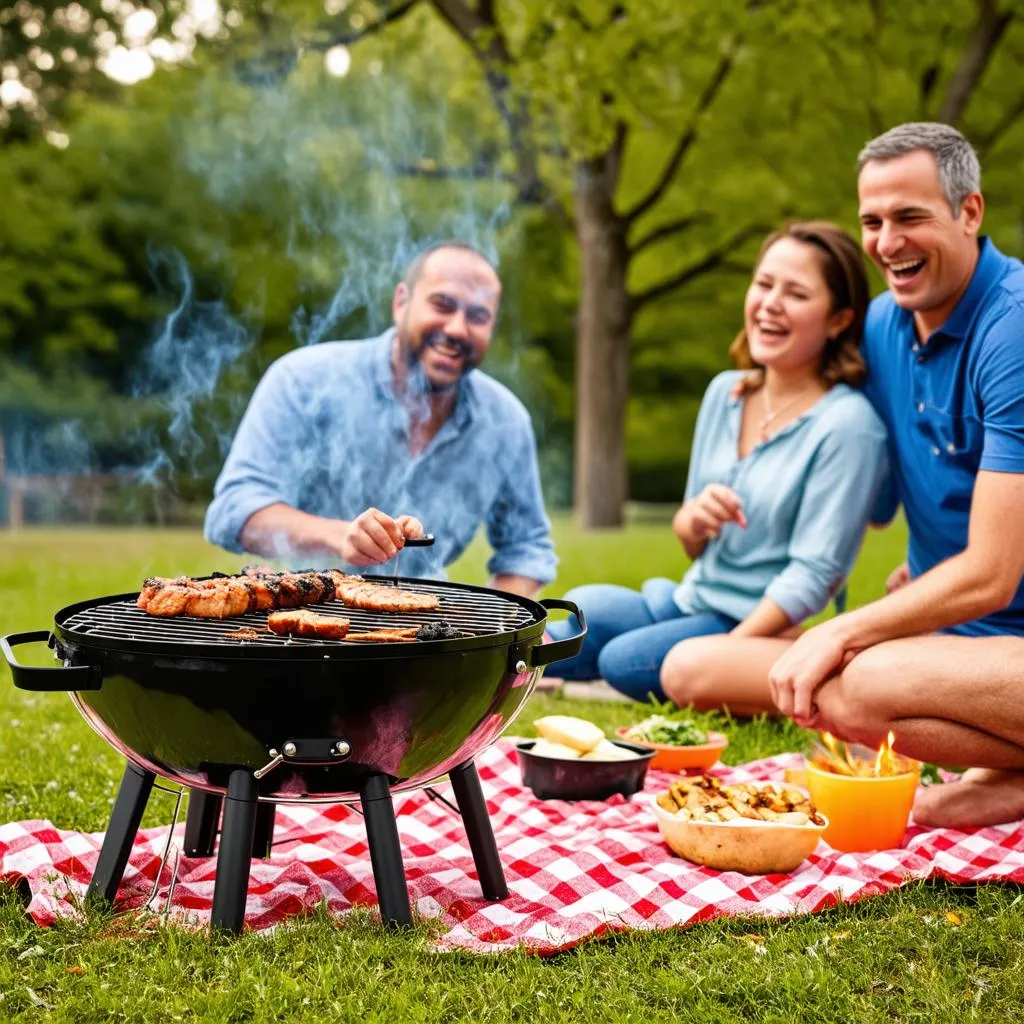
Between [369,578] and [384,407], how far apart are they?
123 centimetres

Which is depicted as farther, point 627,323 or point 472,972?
point 627,323

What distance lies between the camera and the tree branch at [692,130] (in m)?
11.7

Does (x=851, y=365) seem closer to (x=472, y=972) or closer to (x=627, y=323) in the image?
(x=472, y=972)

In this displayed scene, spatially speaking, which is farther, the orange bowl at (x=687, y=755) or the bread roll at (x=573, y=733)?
the orange bowl at (x=687, y=755)

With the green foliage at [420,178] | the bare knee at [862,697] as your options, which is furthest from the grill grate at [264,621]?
the green foliage at [420,178]

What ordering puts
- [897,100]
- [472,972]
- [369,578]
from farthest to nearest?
[897,100] → [369,578] → [472,972]

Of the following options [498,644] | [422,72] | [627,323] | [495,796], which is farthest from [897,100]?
[498,644]

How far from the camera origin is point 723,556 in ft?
15.7

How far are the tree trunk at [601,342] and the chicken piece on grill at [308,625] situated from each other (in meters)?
10.4

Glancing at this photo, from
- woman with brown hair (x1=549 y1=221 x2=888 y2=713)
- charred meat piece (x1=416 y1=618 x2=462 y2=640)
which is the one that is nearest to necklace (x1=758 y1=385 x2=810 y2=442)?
woman with brown hair (x1=549 y1=221 x2=888 y2=713)

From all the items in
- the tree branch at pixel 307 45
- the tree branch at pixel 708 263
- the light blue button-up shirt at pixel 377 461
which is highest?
the tree branch at pixel 307 45

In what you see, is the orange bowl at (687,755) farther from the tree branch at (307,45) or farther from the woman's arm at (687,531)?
the tree branch at (307,45)

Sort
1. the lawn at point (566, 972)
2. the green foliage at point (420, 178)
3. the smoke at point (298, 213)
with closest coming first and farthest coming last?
the lawn at point (566, 972) → the green foliage at point (420, 178) → the smoke at point (298, 213)

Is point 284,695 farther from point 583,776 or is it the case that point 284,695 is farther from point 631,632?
point 631,632
